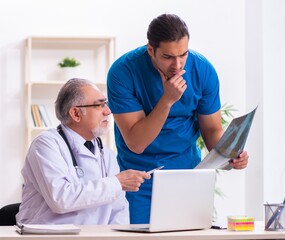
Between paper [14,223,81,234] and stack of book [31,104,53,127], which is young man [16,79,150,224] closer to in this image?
paper [14,223,81,234]

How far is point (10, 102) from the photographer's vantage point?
6.10m

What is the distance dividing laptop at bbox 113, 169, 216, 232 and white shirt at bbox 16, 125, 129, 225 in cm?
16

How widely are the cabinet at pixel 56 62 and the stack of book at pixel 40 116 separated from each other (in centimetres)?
10

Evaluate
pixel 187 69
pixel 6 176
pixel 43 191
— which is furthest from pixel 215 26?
Answer: pixel 43 191

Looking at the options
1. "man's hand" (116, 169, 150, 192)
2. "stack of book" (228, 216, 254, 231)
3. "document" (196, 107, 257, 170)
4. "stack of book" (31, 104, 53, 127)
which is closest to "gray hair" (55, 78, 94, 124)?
"man's hand" (116, 169, 150, 192)

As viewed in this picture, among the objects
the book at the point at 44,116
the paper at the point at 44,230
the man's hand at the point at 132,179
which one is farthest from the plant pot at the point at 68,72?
the paper at the point at 44,230

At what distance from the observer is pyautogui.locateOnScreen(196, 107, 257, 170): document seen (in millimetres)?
2459

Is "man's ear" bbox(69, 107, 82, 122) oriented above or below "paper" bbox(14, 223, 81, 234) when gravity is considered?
above

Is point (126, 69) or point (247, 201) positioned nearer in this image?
point (126, 69)

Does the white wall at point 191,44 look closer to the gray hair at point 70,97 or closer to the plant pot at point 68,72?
the plant pot at point 68,72

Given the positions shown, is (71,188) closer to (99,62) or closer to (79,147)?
(79,147)

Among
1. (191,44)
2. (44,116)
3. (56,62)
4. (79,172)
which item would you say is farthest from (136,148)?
(191,44)

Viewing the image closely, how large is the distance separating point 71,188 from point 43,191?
111 millimetres

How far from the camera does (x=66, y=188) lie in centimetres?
244
